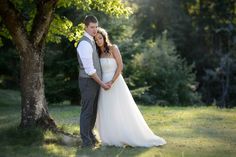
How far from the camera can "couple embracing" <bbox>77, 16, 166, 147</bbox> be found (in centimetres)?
959

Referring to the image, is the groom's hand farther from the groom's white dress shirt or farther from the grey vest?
the groom's white dress shirt

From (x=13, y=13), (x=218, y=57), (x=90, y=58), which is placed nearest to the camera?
(x=90, y=58)

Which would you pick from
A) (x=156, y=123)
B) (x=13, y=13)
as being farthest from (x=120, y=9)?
(x=156, y=123)

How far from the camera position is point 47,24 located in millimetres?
10297

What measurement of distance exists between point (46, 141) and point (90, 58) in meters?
2.05

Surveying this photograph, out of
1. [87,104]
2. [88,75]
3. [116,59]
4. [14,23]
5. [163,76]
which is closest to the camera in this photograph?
[88,75]

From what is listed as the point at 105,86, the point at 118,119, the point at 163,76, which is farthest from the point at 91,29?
the point at 163,76

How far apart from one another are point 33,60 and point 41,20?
868mm

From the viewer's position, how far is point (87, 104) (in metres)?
9.59

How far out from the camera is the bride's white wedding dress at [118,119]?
32.3 ft

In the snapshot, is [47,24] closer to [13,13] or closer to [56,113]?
[13,13]

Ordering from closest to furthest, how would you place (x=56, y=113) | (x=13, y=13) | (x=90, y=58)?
1. (x=90, y=58)
2. (x=13, y=13)
3. (x=56, y=113)

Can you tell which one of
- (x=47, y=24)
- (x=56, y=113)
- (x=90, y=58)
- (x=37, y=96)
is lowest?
(x=56, y=113)

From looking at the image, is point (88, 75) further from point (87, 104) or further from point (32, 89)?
point (32, 89)
